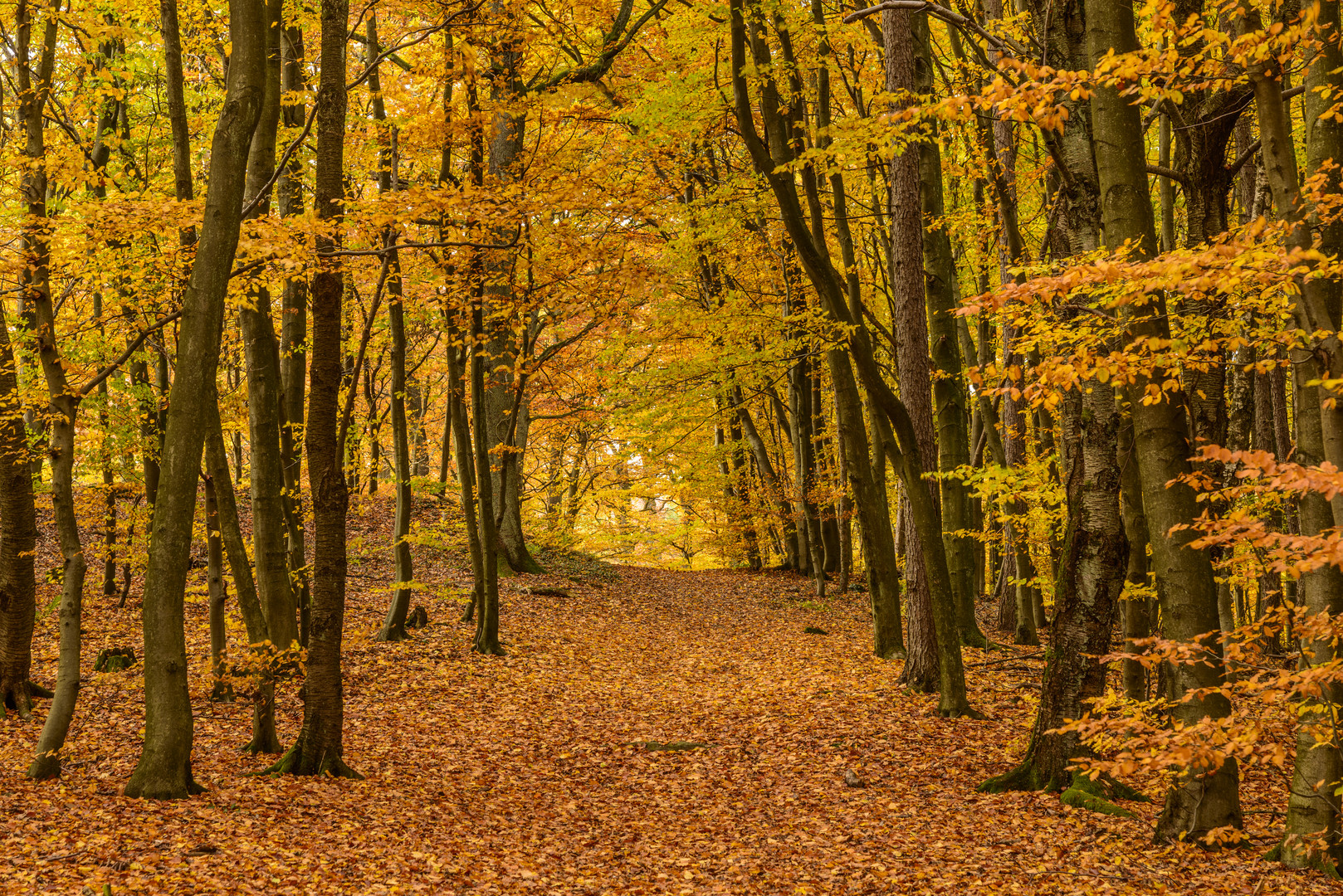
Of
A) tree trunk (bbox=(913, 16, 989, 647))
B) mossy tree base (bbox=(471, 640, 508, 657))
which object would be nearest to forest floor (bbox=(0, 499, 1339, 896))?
mossy tree base (bbox=(471, 640, 508, 657))

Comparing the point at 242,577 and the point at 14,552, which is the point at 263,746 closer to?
the point at 242,577

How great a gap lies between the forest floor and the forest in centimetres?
6

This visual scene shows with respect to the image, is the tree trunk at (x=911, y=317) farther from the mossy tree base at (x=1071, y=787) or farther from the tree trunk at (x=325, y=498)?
the tree trunk at (x=325, y=498)

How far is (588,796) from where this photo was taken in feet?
25.0

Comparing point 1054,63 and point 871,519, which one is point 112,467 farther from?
point 1054,63

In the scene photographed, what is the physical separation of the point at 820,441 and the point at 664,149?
1143 cm

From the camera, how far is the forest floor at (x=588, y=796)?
5.34 meters

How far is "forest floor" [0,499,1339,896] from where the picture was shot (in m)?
5.34

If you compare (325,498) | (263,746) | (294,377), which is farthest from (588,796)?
(294,377)

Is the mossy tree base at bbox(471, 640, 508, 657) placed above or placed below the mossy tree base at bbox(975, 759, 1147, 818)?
above

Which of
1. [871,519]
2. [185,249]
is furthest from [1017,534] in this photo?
[185,249]

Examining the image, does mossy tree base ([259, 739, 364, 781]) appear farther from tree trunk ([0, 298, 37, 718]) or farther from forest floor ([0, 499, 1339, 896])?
tree trunk ([0, 298, 37, 718])

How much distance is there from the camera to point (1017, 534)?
12.8 m

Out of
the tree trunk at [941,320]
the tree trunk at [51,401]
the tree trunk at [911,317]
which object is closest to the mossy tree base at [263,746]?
the tree trunk at [51,401]
